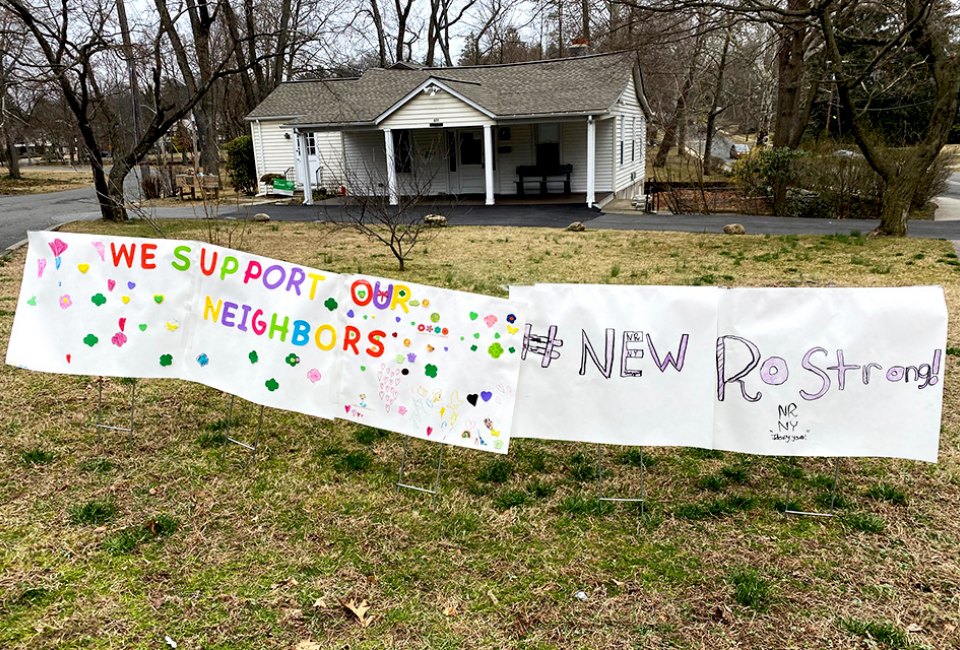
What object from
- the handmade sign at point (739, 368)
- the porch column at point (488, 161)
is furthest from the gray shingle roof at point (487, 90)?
the handmade sign at point (739, 368)

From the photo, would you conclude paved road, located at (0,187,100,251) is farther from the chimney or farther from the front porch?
the chimney

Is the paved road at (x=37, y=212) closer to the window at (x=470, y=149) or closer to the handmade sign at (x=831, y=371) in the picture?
the window at (x=470, y=149)

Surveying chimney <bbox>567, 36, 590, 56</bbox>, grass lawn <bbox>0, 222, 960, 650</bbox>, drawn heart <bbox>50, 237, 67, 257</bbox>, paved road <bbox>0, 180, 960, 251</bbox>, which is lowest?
grass lawn <bbox>0, 222, 960, 650</bbox>

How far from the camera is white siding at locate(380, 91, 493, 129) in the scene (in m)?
20.8

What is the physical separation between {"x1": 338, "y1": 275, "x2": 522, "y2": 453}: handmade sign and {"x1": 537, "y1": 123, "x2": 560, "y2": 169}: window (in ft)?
66.1

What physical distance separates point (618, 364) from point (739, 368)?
60 cm

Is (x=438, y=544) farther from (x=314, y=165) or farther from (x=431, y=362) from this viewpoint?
(x=314, y=165)

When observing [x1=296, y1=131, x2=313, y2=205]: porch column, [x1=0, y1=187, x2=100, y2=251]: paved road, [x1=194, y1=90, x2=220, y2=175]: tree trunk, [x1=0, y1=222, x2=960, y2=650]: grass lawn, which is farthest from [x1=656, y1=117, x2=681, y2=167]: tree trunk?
[x1=0, y1=222, x2=960, y2=650]: grass lawn

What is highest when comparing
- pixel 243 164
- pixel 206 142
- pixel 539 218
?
pixel 206 142

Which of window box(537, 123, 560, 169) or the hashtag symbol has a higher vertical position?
window box(537, 123, 560, 169)

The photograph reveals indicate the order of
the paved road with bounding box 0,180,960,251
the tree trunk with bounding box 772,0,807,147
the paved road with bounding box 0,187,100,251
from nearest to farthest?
the paved road with bounding box 0,180,960,251, the paved road with bounding box 0,187,100,251, the tree trunk with bounding box 772,0,807,147

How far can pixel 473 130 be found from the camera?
2361 cm

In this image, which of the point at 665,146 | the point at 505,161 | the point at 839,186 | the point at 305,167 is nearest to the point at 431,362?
the point at 839,186

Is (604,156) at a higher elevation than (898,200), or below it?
higher
